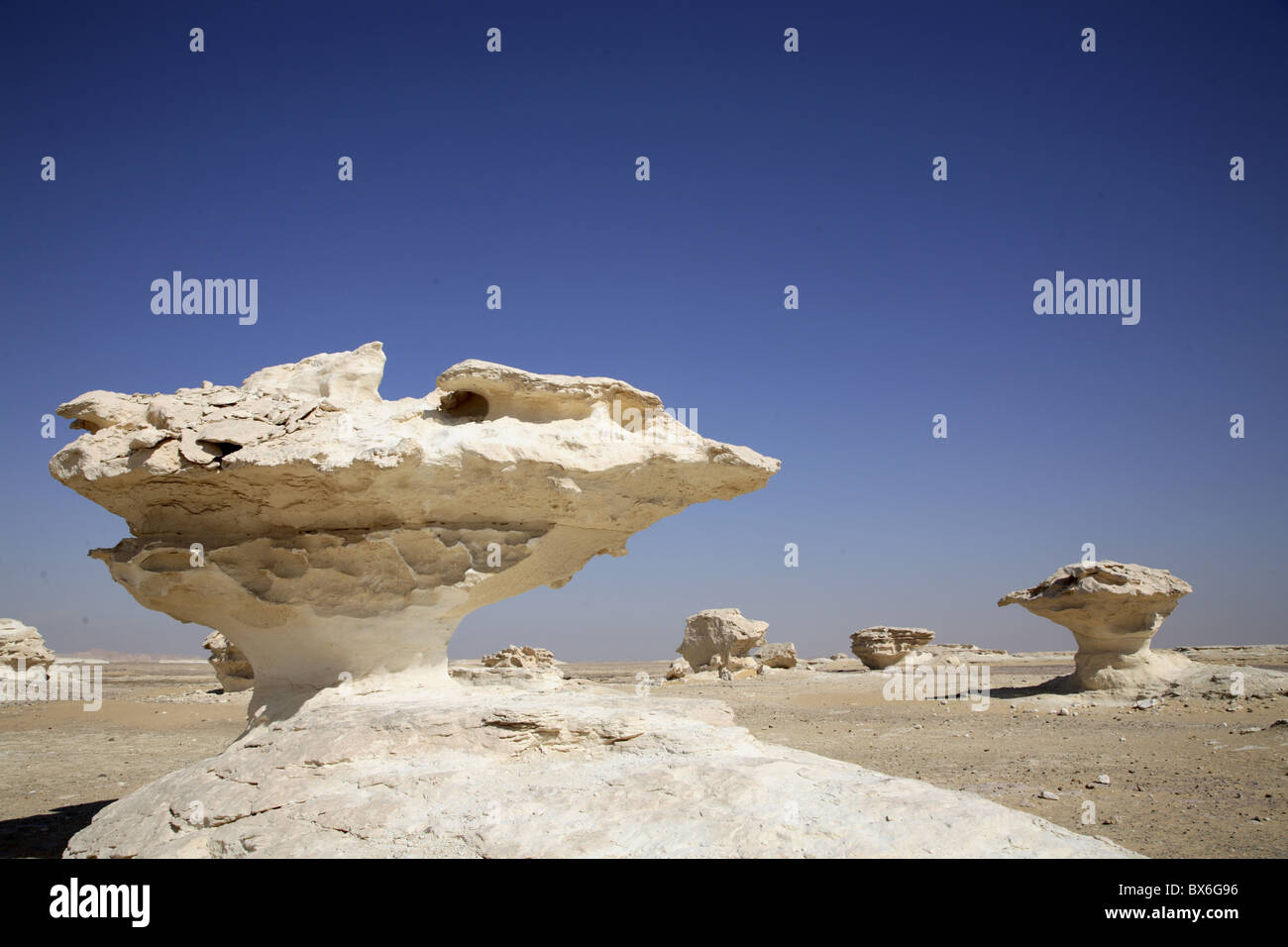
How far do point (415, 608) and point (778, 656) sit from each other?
872 inches

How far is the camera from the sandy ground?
7503 mm

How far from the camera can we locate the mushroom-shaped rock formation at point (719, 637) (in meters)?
25.3

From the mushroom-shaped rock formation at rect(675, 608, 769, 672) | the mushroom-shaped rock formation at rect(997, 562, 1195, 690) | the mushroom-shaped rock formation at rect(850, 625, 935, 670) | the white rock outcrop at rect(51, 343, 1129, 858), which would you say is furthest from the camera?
the mushroom-shaped rock formation at rect(850, 625, 935, 670)

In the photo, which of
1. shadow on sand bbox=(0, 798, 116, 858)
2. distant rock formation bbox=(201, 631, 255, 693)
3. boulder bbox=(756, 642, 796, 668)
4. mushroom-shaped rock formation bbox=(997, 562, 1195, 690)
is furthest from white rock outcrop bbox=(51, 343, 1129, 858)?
boulder bbox=(756, 642, 796, 668)

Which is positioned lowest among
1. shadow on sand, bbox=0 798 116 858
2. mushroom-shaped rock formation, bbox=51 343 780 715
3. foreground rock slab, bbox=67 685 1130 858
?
shadow on sand, bbox=0 798 116 858

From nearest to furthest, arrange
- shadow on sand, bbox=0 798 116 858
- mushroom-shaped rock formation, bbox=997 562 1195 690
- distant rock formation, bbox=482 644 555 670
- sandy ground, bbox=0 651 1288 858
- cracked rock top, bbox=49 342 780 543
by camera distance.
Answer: cracked rock top, bbox=49 342 780 543, shadow on sand, bbox=0 798 116 858, sandy ground, bbox=0 651 1288 858, mushroom-shaped rock formation, bbox=997 562 1195 690, distant rock formation, bbox=482 644 555 670

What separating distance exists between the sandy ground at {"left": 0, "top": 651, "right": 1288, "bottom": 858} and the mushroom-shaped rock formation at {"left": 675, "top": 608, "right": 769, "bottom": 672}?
16.7 ft

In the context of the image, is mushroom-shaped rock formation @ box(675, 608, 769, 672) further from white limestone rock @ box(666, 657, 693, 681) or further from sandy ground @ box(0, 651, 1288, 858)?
sandy ground @ box(0, 651, 1288, 858)

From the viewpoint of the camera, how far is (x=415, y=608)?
670 centimetres

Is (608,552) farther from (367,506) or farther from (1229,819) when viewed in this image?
(1229,819)

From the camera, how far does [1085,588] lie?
1619cm

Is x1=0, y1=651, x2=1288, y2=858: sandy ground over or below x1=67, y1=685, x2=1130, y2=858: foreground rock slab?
below

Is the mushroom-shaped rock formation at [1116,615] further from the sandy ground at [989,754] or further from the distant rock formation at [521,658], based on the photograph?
the distant rock formation at [521,658]

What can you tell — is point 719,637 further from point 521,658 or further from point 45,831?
point 45,831
